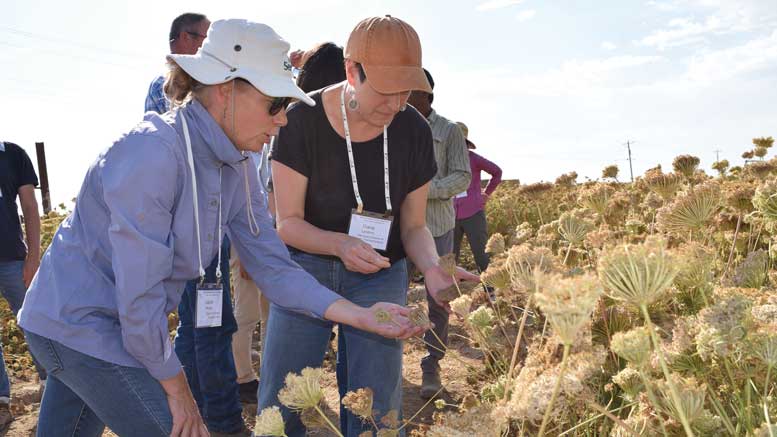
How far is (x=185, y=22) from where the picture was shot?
4305 mm

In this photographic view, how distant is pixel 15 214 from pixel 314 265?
3.34 m

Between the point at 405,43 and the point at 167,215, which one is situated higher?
the point at 405,43

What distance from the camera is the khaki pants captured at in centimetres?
464

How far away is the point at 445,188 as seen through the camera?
4824mm

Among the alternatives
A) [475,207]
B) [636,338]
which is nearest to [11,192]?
[475,207]

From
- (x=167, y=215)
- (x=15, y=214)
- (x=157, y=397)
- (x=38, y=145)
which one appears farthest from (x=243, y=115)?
(x=38, y=145)

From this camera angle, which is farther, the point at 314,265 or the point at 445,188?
the point at 445,188

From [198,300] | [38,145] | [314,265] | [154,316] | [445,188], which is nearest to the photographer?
[154,316]

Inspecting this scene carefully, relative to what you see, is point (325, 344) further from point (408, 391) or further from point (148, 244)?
point (408, 391)

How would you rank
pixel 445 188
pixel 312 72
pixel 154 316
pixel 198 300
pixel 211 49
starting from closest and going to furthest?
pixel 154 316 < pixel 211 49 < pixel 198 300 < pixel 312 72 < pixel 445 188

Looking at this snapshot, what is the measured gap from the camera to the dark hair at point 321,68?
3.51m

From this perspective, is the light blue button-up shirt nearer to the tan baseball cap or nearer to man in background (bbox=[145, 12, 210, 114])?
the tan baseball cap

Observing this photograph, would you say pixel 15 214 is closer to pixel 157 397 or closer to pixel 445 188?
pixel 445 188

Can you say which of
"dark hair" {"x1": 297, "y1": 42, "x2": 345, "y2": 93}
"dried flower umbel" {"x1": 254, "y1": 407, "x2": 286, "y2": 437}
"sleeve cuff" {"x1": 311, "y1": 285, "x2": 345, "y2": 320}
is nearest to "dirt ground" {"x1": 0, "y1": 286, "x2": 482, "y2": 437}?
"dark hair" {"x1": 297, "y1": 42, "x2": 345, "y2": 93}
